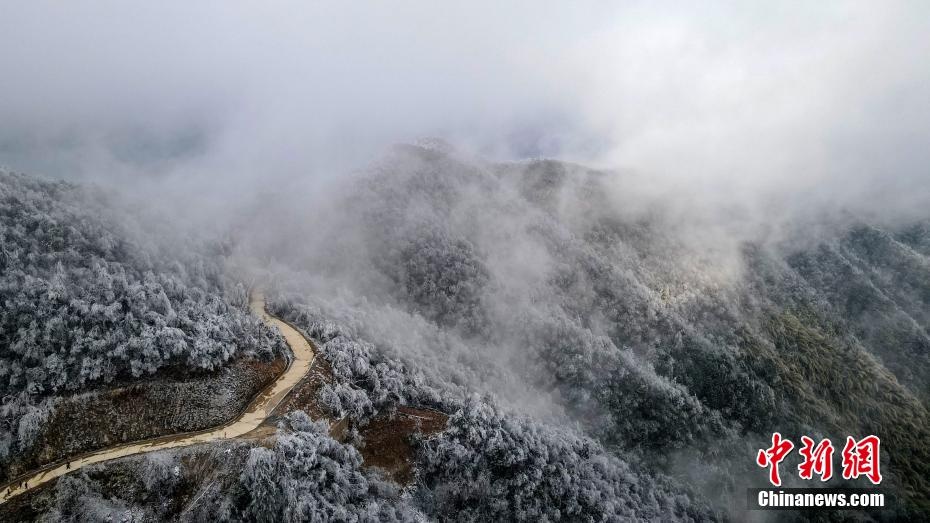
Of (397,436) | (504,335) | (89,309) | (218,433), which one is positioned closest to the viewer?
(218,433)

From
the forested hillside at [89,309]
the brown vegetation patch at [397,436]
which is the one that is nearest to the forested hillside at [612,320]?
the brown vegetation patch at [397,436]

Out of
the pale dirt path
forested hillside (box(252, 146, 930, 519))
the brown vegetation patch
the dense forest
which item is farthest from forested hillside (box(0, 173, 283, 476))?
the brown vegetation patch

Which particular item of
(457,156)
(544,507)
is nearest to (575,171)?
(457,156)

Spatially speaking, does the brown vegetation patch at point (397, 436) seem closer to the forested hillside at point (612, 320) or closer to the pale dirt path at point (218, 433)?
the forested hillside at point (612, 320)

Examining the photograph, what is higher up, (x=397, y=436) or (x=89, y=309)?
(x=397, y=436)

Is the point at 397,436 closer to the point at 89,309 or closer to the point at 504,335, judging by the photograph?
the point at 89,309

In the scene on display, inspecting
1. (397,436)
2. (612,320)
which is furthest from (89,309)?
(612,320)

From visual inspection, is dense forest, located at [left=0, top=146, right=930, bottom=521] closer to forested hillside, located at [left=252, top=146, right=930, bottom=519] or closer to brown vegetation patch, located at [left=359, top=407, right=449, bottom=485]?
forested hillside, located at [left=252, top=146, right=930, bottom=519]
